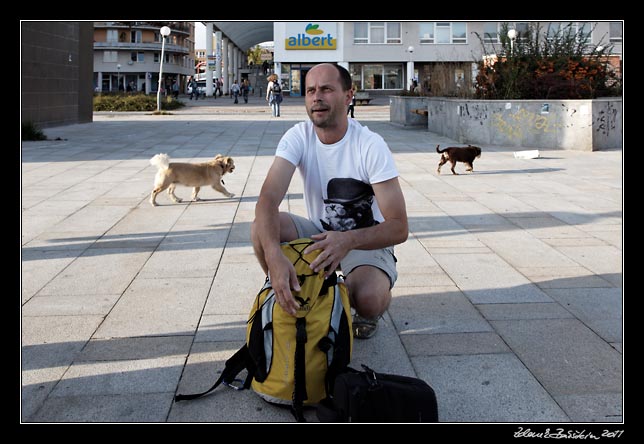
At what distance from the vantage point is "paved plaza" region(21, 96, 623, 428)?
3.28m

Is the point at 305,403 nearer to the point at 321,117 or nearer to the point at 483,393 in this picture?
the point at 483,393

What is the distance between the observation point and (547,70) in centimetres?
1683

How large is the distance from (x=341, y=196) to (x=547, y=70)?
14326mm

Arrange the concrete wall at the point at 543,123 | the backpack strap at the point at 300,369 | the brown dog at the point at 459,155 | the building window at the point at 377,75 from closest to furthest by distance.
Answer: the backpack strap at the point at 300,369
the brown dog at the point at 459,155
the concrete wall at the point at 543,123
the building window at the point at 377,75

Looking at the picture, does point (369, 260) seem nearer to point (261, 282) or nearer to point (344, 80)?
point (344, 80)

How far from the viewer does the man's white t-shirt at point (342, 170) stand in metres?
3.71

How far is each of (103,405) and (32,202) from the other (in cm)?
624

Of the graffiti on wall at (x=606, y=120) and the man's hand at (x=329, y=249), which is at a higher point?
the graffiti on wall at (x=606, y=120)

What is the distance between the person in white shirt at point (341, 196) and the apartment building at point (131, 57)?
9741 centimetres

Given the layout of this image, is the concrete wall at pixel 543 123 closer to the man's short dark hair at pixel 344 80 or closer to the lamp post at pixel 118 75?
the man's short dark hair at pixel 344 80

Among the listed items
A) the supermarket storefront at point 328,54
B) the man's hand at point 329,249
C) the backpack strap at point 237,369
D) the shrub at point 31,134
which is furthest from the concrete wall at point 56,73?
the supermarket storefront at point 328,54

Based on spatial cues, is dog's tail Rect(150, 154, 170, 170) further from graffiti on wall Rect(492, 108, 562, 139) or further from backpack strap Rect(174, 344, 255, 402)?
graffiti on wall Rect(492, 108, 562, 139)

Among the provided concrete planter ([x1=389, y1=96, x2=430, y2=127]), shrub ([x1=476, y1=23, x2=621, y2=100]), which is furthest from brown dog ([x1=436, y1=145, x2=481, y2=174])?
concrete planter ([x1=389, y1=96, x2=430, y2=127])

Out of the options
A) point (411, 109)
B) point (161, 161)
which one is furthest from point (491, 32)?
point (161, 161)
